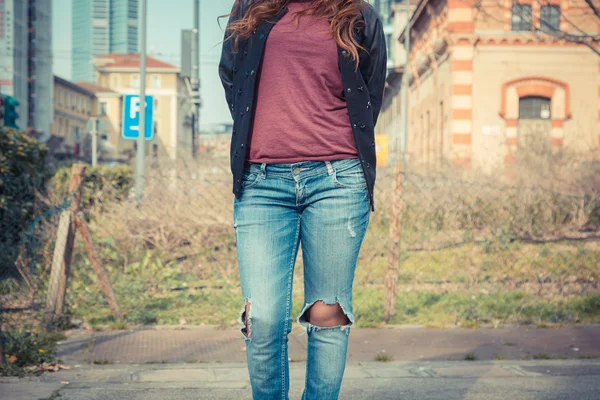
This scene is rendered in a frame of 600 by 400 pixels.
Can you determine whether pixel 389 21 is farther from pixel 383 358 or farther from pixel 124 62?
pixel 383 358

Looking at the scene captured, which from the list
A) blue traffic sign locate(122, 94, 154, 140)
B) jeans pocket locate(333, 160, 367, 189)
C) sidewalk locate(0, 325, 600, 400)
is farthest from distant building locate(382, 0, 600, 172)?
jeans pocket locate(333, 160, 367, 189)

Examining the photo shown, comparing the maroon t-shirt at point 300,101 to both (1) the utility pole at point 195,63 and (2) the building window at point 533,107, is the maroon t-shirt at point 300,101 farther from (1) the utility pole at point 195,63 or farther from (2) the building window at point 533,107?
(2) the building window at point 533,107

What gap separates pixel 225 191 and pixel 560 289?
13.7ft

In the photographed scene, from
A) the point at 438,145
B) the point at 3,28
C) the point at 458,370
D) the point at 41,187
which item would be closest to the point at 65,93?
the point at 3,28

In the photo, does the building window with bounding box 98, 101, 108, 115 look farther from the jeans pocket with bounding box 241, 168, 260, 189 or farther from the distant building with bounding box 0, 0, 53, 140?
the jeans pocket with bounding box 241, 168, 260, 189

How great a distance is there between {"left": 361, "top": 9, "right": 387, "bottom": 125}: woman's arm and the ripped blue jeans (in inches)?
13.2

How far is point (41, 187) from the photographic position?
9305 mm

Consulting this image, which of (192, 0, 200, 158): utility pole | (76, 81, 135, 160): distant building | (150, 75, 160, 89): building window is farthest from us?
(150, 75, 160, 89): building window

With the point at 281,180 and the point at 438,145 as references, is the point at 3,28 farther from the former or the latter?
the point at 281,180

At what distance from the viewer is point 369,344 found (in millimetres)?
6199

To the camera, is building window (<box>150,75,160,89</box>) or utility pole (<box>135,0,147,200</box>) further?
building window (<box>150,75,160,89</box>)

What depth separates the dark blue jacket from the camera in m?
2.92

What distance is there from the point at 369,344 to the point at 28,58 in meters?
50.0

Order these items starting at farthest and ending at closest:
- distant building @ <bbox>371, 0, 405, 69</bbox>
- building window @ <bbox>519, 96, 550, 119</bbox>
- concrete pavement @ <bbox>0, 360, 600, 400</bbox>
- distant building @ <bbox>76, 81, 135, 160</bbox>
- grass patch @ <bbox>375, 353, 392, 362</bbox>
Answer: distant building @ <bbox>76, 81, 135, 160</bbox> < distant building @ <bbox>371, 0, 405, 69</bbox> < building window @ <bbox>519, 96, 550, 119</bbox> < grass patch @ <bbox>375, 353, 392, 362</bbox> < concrete pavement @ <bbox>0, 360, 600, 400</bbox>
